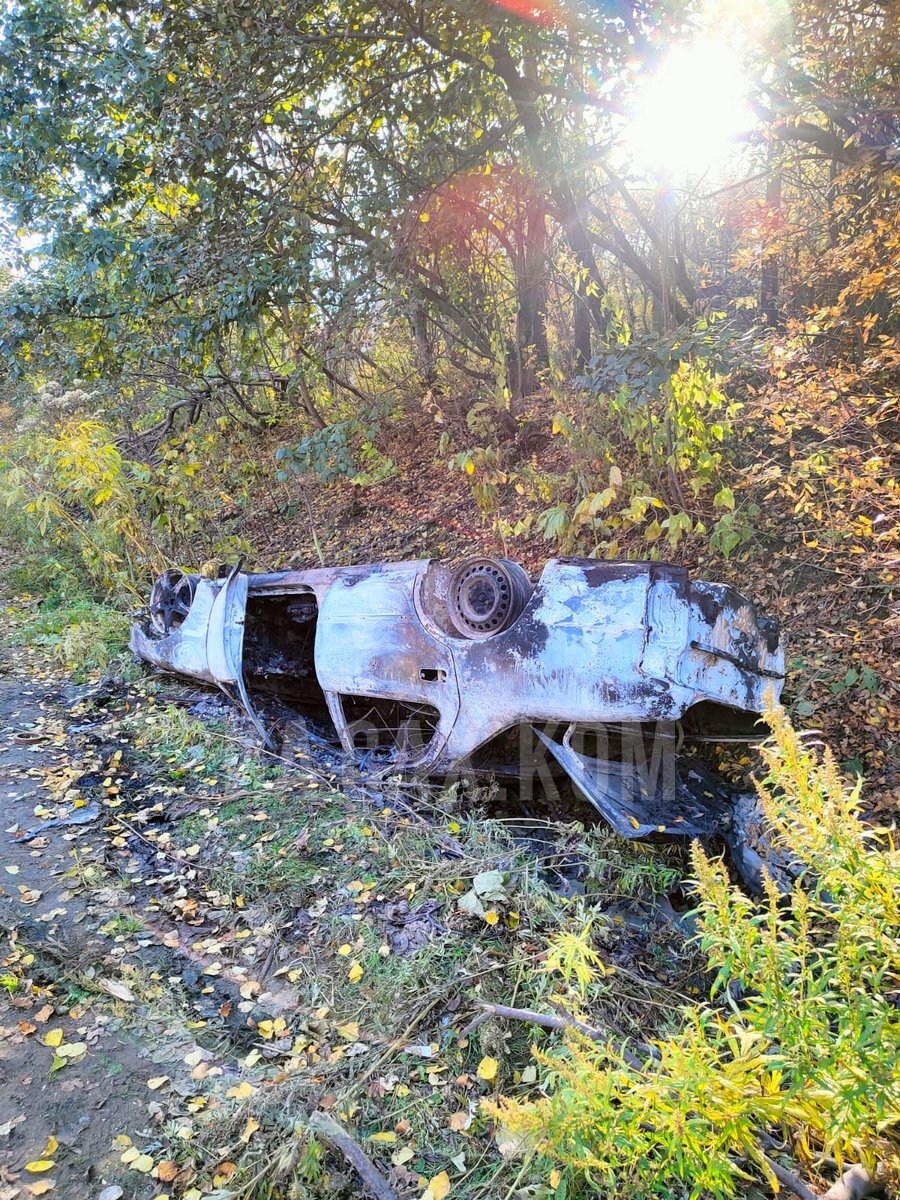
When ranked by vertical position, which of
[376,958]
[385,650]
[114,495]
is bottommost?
[376,958]

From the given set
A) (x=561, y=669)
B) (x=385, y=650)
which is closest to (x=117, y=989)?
(x=385, y=650)

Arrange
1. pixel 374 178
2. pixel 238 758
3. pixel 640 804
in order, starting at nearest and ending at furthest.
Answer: pixel 640 804
pixel 238 758
pixel 374 178

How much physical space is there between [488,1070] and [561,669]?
1437 mm

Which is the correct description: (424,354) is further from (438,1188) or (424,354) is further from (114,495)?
(438,1188)

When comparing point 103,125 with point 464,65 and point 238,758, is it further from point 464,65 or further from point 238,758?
point 238,758

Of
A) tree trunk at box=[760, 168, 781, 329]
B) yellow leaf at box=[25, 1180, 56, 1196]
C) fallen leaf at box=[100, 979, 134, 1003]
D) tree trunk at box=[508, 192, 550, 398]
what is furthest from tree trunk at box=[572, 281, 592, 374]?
yellow leaf at box=[25, 1180, 56, 1196]

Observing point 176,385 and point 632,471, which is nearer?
point 632,471

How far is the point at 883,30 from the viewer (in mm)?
3791

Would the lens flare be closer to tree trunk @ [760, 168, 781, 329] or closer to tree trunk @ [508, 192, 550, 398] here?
tree trunk @ [760, 168, 781, 329]

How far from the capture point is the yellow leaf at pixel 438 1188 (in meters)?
1.82

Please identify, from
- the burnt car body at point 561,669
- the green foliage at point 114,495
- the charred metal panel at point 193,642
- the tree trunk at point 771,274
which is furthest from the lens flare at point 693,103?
the green foliage at point 114,495

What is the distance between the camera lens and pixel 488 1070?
2129 mm

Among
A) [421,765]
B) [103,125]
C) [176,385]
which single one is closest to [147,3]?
[103,125]

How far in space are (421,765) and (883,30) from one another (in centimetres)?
478
